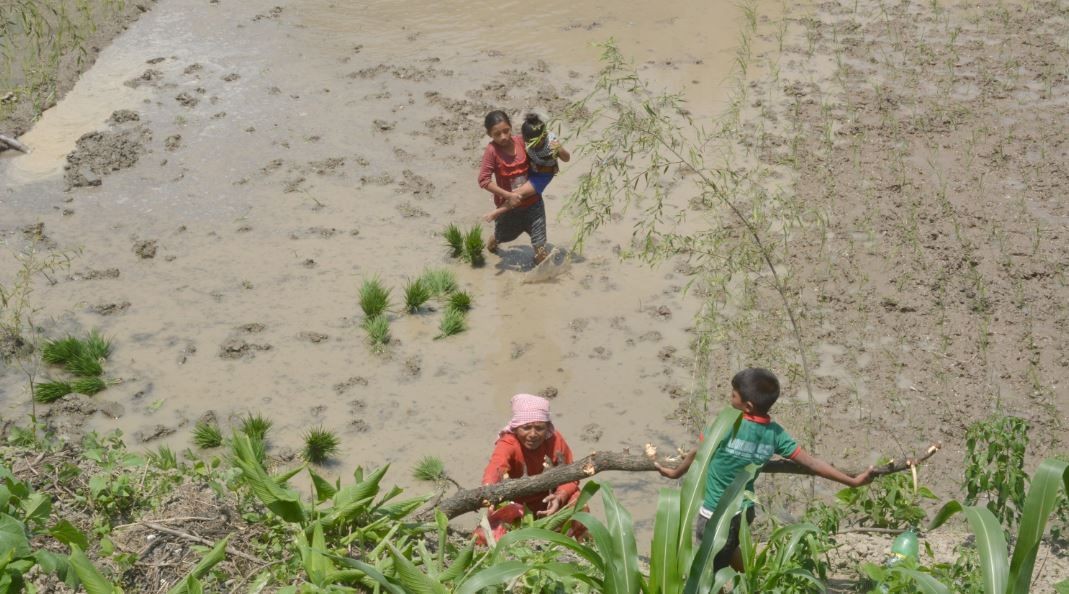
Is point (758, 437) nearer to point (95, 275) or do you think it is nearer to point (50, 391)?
point (50, 391)

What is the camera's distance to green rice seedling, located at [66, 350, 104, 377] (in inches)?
232

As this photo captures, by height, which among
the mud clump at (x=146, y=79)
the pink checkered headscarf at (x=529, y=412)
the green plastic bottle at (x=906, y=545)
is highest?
the mud clump at (x=146, y=79)

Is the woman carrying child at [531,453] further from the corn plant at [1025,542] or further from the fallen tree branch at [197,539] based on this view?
the corn plant at [1025,542]

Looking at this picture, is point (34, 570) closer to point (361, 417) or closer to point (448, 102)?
point (361, 417)

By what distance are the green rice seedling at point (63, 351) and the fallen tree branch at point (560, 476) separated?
291 centimetres

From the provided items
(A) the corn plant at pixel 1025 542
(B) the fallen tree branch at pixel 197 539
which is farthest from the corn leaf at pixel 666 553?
(B) the fallen tree branch at pixel 197 539

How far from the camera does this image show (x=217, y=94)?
876cm

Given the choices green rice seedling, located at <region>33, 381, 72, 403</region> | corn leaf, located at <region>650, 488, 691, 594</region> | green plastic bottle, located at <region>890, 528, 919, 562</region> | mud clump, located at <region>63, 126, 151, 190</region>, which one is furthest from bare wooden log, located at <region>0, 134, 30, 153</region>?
green plastic bottle, located at <region>890, 528, 919, 562</region>

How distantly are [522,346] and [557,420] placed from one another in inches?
27.3

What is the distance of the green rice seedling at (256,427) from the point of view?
17.8 feet

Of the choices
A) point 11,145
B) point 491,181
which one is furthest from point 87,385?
point 11,145

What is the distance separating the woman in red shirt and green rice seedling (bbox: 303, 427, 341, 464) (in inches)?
77.4

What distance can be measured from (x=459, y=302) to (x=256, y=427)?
5.08 feet

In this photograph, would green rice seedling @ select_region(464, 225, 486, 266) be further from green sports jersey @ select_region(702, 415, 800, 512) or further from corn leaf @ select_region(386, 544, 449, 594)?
corn leaf @ select_region(386, 544, 449, 594)
